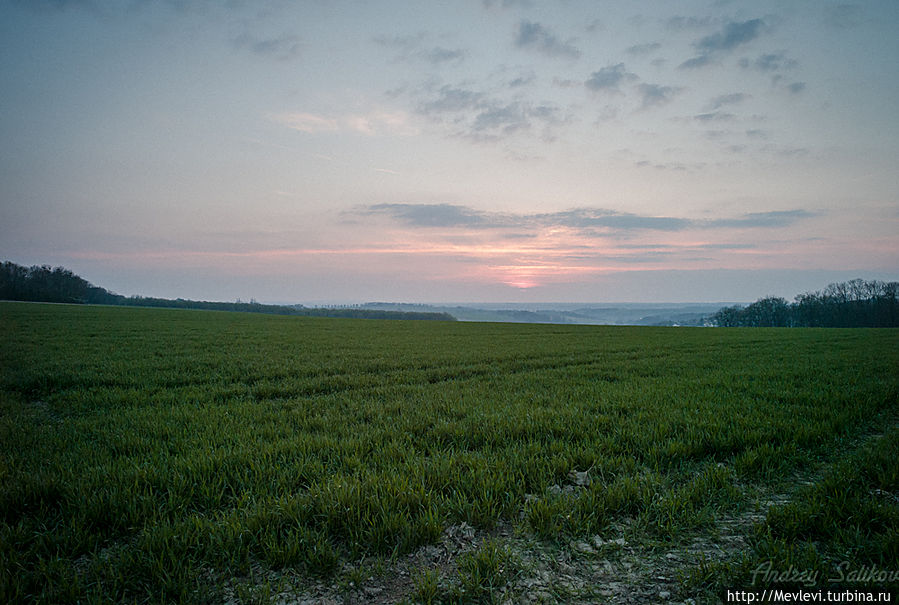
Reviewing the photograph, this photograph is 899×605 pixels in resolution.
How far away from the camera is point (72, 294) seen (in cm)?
10188

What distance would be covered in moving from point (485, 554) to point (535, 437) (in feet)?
9.29

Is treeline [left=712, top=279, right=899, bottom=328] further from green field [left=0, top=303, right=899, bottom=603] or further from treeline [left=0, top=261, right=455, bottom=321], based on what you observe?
green field [left=0, top=303, right=899, bottom=603]

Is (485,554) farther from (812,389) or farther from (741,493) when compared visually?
(812,389)

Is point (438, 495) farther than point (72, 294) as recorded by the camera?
No

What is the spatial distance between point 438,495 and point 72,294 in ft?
459

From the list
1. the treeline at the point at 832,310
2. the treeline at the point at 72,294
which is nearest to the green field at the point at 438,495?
the treeline at the point at 72,294

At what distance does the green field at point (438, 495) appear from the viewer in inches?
111

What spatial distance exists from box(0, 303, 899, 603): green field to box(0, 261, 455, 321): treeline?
302ft

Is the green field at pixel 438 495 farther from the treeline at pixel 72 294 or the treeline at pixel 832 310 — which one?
the treeline at pixel 832 310

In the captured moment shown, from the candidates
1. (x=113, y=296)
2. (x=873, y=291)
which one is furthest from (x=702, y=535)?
(x=113, y=296)

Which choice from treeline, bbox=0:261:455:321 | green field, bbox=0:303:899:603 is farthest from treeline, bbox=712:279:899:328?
green field, bbox=0:303:899:603

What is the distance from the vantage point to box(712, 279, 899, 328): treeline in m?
81.8

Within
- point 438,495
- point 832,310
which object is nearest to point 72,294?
point 438,495

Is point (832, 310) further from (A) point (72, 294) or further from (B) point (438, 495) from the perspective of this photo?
(A) point (72, 294)
